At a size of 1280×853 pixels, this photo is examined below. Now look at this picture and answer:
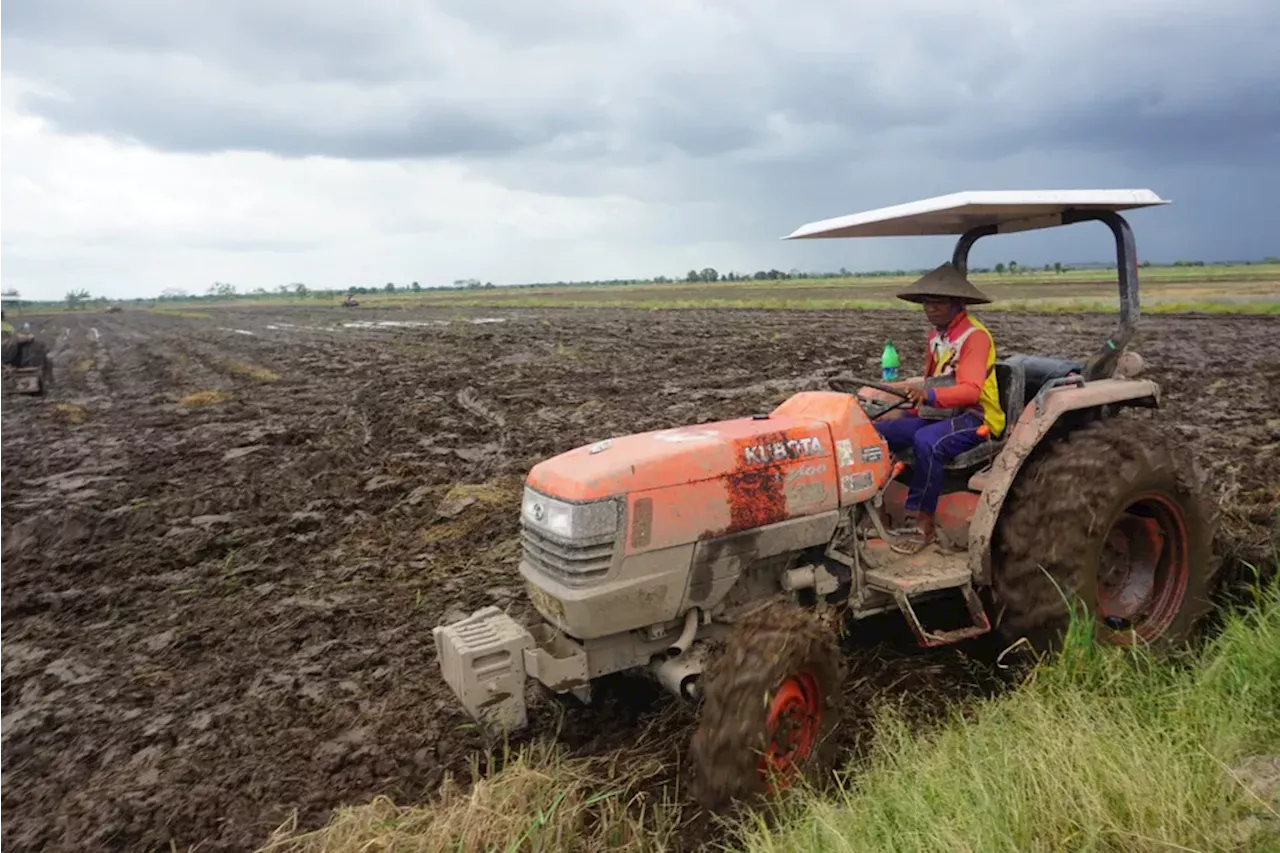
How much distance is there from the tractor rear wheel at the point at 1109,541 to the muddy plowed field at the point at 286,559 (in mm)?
645

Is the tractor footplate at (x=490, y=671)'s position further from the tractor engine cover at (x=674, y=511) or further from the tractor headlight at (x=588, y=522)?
the tractor headlight at (x=588, y=522)

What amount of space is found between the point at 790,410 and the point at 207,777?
288 centimetres

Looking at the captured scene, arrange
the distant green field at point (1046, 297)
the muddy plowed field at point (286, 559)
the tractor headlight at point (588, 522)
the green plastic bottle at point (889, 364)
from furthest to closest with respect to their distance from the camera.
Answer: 1. the distant green field at point (1046, 297)
2. the green plastic bottle at point (889, 364)
3. the muddy plowed field at point (286, 559)
4. the tractor headlight at point (588, 522)

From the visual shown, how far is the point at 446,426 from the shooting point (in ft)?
35.2

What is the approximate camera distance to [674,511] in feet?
10.7

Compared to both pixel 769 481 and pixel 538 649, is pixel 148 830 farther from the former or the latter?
pixel 769 481

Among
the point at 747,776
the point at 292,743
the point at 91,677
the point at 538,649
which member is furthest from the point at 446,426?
the point at 747,776

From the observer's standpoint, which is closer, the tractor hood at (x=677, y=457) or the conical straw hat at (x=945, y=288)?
the tractor hood at (x=677, y=457)

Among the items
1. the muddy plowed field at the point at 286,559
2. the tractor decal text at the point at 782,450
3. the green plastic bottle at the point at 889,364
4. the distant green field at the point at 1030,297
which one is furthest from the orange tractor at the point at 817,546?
the distant green field at the point at 1030,297

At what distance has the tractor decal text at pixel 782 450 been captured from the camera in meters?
3.45

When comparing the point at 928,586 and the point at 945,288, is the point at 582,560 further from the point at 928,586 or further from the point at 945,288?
the point at 945,288

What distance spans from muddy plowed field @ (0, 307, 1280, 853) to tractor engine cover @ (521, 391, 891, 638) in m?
0.84

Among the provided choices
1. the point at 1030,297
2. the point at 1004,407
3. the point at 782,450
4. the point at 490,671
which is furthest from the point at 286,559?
the point at 1030,297

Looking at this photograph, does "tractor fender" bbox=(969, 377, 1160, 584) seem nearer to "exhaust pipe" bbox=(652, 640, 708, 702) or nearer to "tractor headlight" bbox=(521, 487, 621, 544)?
"exhaust pipe" bbox=(652, 640, 708, 702)
